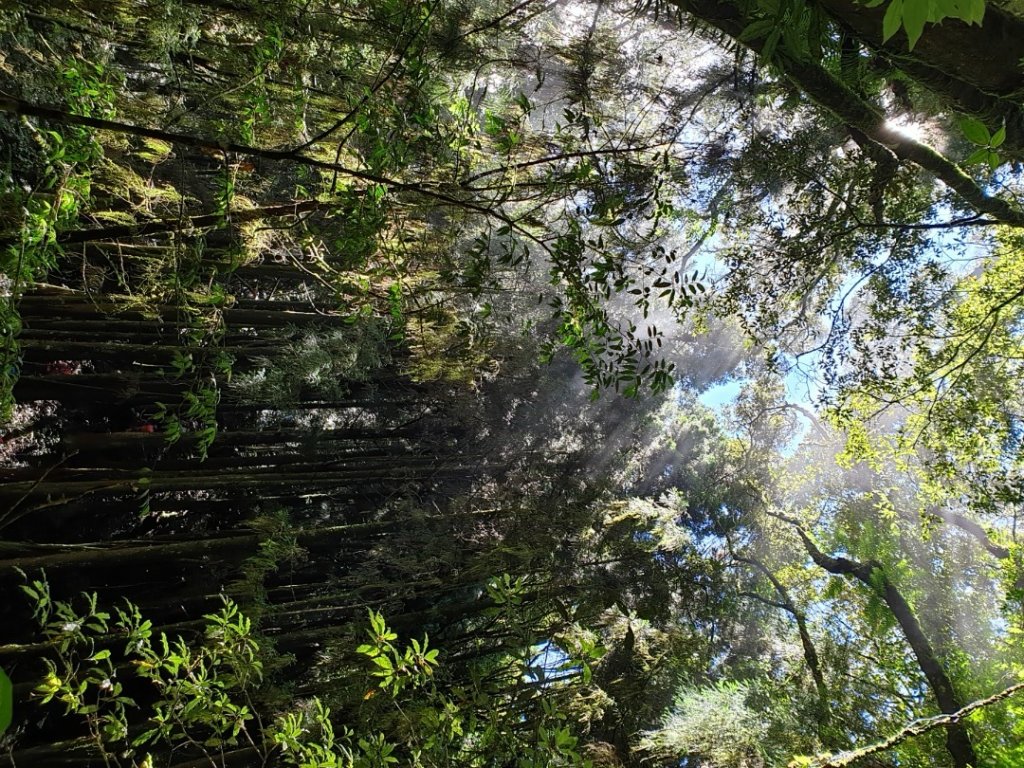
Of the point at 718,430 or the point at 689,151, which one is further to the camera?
the point at 718,430

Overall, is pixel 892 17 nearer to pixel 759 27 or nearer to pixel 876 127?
pixel 759 27

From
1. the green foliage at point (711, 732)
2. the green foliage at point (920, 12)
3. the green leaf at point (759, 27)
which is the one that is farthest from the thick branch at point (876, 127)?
the green foliage at point (711, 732)

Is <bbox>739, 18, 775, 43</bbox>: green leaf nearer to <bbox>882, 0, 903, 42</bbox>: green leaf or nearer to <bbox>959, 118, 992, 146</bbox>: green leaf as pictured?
<bbox>959, 118, 992, 146</bbox>: green leaf

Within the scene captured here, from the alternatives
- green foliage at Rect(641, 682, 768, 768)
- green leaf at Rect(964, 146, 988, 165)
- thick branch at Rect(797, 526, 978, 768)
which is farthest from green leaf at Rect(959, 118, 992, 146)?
thick branch at Rect(797, 526, 978, 768)

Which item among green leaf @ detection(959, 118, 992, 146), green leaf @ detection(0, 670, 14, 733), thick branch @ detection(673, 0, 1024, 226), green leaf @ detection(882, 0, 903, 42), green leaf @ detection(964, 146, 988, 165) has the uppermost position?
thick branch @ detection(673, 0, 1024, 226)

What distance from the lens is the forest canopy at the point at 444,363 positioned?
2.28 metres

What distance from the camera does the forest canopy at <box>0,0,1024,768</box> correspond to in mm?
2275

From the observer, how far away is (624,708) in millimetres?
4531

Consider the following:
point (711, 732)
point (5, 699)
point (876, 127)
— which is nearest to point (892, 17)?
point (5, 699)

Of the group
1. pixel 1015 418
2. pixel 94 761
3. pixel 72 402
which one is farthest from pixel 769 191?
pixel 94 761

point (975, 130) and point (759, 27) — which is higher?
point (759, 27)

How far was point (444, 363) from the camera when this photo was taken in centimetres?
426

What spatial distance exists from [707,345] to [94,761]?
1163 centimetres

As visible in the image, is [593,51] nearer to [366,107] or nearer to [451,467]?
[366,107]
